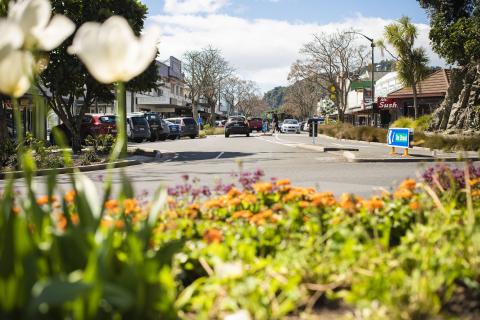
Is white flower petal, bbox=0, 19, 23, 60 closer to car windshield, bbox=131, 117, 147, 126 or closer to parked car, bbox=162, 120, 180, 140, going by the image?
car windshield, bbox=131, 117, 147, 126

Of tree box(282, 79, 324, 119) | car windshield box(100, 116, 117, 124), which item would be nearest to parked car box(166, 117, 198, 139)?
car windshield box(100, 116, 117, 124)

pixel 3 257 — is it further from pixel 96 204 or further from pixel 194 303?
pixel 194 303

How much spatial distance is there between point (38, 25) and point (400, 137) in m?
18.2

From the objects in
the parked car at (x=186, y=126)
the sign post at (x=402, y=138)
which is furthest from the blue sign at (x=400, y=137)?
the parked car at (x=186, y=126)

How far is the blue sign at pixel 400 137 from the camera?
1883 centimetres

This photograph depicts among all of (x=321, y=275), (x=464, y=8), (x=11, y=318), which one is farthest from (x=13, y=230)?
(x=464, y=8)

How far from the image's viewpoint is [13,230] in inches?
82.1

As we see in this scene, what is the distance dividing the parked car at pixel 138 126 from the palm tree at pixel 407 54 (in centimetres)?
2040

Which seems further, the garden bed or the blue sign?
the garden bed

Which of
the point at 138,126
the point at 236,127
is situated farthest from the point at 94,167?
the point at 236,127

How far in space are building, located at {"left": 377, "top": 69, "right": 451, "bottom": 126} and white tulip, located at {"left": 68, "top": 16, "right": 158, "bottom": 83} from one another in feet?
156

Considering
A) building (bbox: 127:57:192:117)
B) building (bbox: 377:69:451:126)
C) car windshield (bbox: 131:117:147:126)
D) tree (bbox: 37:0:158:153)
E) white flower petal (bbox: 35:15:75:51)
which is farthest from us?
building (bbox: 127:57:192:117)

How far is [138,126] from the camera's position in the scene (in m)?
35.0

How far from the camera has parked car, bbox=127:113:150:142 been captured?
34.8 meters
